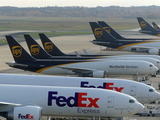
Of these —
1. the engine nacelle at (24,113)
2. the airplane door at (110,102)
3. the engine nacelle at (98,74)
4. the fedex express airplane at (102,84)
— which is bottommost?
the engine nacelle at (24,113)

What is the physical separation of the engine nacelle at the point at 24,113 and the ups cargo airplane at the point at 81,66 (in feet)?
82.1

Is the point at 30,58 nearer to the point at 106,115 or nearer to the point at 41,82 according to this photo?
the point at 41,82

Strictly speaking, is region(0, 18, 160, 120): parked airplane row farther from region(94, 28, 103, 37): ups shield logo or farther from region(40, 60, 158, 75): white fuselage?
region(94, 28, 103, 37): ups shield logo

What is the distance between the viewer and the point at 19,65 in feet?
184

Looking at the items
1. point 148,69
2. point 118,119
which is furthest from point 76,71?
point 118,119

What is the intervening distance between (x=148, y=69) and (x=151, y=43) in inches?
1285

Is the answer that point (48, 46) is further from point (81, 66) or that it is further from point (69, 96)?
point (69, 96)

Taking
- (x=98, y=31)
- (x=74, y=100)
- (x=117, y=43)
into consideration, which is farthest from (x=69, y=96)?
(x=117, y=43)

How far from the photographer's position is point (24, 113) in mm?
31266

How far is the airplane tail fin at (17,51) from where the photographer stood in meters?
55.3

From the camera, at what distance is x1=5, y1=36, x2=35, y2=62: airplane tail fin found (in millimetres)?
55312

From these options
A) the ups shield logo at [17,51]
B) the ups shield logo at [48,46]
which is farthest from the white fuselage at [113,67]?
the ups shield logo at [48,46]

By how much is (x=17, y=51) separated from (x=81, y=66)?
10.00 m

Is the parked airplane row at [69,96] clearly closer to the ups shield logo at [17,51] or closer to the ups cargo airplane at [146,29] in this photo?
the ups shield logo at [17,51]
